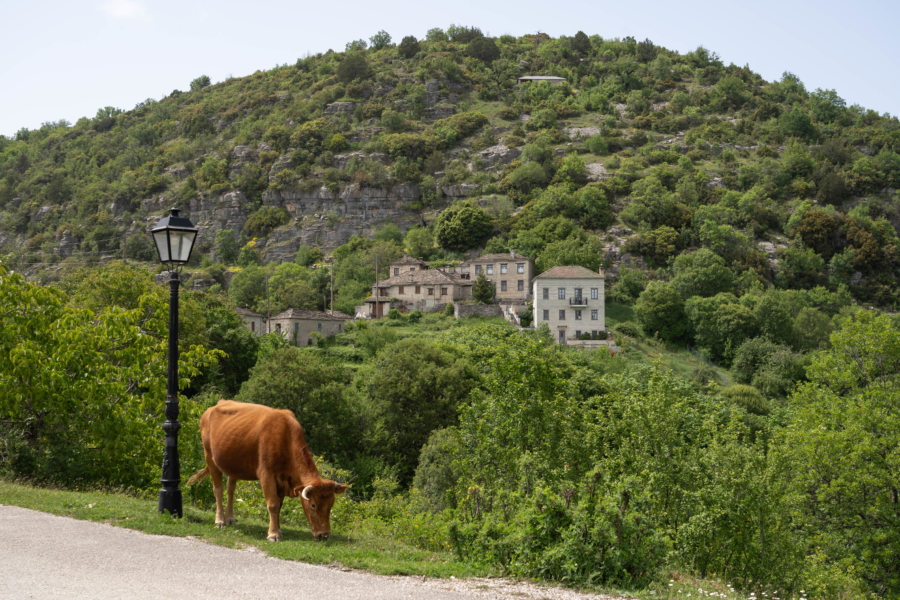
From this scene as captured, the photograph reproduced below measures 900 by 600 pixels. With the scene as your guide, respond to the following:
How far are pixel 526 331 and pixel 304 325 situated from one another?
76.3ft

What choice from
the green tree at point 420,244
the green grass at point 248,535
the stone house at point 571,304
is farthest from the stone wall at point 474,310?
the green grass at point 248,535

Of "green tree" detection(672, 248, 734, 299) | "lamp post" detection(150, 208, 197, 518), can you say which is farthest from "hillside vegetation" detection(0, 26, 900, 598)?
"lamp post" detection(150, 208, 197, 518)

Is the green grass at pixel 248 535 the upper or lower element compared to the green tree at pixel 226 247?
lower

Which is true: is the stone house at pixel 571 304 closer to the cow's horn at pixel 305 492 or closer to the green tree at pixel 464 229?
the green tree at pixel 464 229

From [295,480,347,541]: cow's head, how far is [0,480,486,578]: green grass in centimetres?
20

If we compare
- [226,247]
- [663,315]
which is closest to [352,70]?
[226,247]

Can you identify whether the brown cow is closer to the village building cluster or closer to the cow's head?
the cow's head

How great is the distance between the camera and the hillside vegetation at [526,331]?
14.9 m

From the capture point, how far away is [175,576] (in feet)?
25.3

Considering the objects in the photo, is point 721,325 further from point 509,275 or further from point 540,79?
point 540,79

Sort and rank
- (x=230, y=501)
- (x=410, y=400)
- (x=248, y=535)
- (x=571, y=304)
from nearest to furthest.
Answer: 1. (x=248, y=535)
2. (x=230, y=501)
3. (x=410, y=400)
4. (x=571, y=304)

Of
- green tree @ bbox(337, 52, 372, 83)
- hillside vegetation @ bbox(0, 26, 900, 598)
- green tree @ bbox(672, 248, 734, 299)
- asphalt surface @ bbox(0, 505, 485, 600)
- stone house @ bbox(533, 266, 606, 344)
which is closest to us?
asphalt surface @ bbox(0, 505, 485, 600)

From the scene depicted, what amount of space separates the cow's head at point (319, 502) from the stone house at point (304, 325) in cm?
5949

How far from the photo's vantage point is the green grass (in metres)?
8.71
